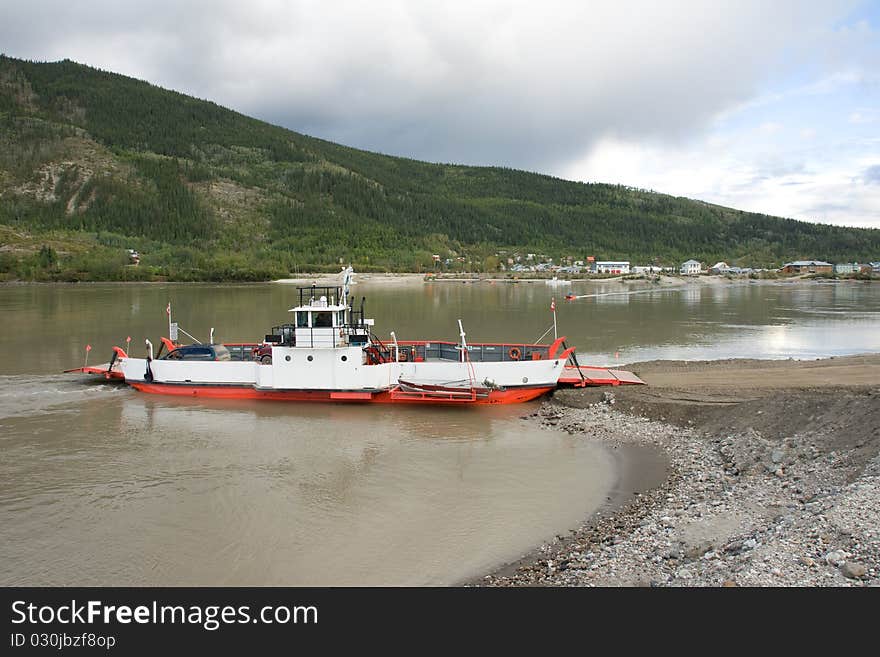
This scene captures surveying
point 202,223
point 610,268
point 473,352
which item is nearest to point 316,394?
point 473,352

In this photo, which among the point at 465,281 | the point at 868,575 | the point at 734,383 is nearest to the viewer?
the point at 868,575

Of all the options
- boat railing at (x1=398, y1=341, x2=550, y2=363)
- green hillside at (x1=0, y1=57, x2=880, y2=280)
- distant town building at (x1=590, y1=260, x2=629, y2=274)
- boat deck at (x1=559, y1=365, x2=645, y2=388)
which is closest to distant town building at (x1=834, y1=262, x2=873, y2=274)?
green hillside at (x1=0, y1=57, x2=880, y2=280)

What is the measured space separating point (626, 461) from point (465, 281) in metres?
107

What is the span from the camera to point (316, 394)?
1995 cm

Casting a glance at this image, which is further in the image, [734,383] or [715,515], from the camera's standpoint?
[734,383]

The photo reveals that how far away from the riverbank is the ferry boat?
1602 mm

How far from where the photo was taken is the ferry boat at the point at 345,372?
63.5 feet

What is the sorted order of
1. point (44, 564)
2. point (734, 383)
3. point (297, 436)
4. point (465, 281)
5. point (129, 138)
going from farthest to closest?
1. point (129, 138)
2. point (465, 281)
3. point (734, 383)
4. point (297, 436)
5. point (44, 564)

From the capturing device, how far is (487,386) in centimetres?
1916

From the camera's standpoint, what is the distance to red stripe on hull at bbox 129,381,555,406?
1939 centimetres

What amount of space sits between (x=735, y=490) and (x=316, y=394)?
13.1 m

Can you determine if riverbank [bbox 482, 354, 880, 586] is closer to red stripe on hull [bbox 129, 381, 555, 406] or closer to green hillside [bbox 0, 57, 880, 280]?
red stripe on hull [bbox 129, 381, 555, 406]
